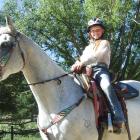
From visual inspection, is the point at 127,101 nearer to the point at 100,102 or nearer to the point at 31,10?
the point at 100,102

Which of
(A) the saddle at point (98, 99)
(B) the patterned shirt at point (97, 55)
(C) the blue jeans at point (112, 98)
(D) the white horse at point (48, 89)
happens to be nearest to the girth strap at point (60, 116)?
(D) the white horse at point (48, 89)

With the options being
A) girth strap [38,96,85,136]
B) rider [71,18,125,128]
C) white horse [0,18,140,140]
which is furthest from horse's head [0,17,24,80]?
rider [71,18,125,128]

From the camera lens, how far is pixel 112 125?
623 centimetres

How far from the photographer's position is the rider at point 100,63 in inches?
246

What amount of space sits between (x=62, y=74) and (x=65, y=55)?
24990mm

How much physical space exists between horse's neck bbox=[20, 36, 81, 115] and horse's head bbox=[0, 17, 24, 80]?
128mm

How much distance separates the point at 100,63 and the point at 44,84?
93 cm

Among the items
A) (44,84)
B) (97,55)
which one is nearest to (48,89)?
(44,84)

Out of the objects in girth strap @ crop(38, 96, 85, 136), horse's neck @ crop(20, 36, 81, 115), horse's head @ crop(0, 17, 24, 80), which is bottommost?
girth strap @ crop(38, 96, 85, 136)

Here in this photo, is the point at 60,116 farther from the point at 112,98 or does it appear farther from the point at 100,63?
the point at 100,63

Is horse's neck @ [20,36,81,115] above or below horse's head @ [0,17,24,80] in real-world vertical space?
below

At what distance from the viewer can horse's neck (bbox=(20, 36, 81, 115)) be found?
238 inches

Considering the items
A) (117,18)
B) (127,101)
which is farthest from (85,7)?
(127,101)

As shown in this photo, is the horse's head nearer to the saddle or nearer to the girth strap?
the girth strap
